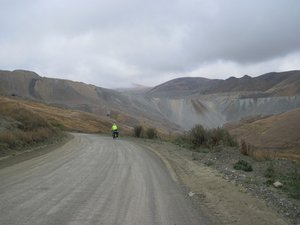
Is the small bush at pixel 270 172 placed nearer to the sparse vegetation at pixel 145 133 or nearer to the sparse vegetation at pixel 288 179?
the sparse vegetation at pixel 288 179

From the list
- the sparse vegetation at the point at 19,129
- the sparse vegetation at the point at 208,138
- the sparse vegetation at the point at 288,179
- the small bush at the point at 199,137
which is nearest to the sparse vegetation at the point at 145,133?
the sparse vegetation at the point at 208,138

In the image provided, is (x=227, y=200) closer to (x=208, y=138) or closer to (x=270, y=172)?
(x=270, y=172)

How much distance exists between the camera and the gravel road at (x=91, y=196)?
340 inches

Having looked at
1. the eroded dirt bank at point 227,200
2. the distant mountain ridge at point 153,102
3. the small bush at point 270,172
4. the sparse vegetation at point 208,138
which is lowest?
the eroded dirt bank at point 227,200

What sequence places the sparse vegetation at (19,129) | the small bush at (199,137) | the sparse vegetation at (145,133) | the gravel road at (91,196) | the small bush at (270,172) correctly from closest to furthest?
the gravel road at (91,196)
the small bush at (270,172)
the sparse vegetation at (19,129)
the small bush at (199,137)
the sparse vegetation at (145,133)

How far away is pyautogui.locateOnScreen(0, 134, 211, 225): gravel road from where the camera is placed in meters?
8.64

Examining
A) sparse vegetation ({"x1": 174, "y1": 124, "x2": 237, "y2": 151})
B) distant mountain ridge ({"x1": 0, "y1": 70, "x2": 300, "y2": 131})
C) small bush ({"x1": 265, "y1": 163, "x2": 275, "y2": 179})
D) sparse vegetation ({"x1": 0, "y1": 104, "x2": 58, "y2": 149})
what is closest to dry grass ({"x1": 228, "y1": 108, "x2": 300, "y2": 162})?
sparse vegetation ({"x1": 174, "y1": 124, "x2": 237, "y2": 151})

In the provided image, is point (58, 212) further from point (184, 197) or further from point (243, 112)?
point (243, 112)

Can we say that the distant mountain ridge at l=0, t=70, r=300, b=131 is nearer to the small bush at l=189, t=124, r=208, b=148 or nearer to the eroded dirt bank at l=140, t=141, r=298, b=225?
the small bush at l=189, t=124, r=208, b=148

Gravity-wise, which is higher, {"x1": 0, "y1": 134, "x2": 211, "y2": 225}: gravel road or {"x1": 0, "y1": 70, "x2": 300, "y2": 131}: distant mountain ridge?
{"x1": 0, "y1": 70, "x2": 300, "y2": 131}: distant mountain ridge

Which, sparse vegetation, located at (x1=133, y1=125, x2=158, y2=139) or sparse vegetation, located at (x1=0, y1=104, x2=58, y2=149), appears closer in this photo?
sparse vegetation, located at (x1=0, y1=104, x2=58, y2=149)

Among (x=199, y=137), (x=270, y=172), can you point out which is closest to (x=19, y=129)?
(x=199, y=137)

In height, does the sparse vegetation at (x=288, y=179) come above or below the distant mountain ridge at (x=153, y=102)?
below

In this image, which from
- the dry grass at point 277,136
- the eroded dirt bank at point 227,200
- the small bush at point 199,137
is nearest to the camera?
the eroded dirt bank at point 227,200
